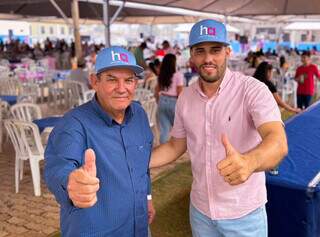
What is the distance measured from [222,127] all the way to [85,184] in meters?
0.79

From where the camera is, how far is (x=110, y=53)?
1.68m

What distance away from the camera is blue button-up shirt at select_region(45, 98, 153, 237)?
1.53 meters

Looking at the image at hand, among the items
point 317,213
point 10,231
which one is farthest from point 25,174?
point 317,213

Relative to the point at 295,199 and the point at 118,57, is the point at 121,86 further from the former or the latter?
the point at 295,199

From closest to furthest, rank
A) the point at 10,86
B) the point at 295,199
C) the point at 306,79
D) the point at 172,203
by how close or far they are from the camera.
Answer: the point at 295,199 < the point at 172,203 < the point at 306,79 < the point at 10,86

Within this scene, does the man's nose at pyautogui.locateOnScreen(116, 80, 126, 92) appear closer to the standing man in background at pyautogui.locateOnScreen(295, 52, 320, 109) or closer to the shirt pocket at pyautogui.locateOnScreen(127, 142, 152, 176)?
the shirt pocket at pyautogui.locateOnScreen(127, 142, 152, 176)

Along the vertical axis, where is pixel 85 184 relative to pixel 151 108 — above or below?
above

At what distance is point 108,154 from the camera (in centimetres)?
161

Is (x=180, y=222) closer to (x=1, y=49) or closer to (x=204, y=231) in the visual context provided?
(x=204, y=231)

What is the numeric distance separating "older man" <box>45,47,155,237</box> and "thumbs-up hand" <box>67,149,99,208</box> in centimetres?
21

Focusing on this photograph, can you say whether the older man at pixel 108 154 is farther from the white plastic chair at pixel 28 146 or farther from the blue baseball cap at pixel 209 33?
the white plastic chair at pixel 28 146

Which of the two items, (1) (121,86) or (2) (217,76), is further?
(2) (217,76)

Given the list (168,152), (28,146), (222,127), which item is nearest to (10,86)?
(28,146)

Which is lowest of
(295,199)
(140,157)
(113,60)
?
(295,199)
